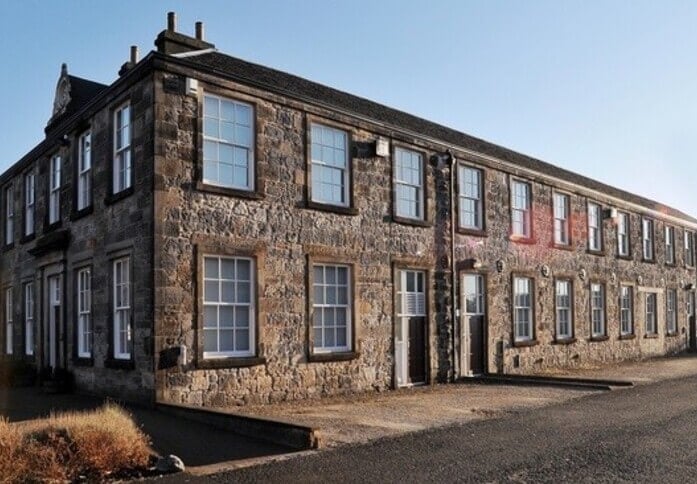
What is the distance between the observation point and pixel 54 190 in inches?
733

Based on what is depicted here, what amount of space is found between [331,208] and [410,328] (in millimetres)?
4243

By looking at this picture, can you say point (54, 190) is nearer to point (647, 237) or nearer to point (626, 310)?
point (626, 310)

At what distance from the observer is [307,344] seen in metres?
15.6

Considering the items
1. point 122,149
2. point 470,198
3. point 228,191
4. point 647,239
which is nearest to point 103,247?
point 122,149

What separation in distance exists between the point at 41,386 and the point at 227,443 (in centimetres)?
1010

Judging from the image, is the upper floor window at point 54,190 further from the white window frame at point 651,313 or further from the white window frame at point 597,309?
the white window frame at point 651,313

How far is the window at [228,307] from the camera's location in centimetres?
1405

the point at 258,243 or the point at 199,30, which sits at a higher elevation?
the point at 199,30

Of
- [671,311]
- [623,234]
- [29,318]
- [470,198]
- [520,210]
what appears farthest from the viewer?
[671,311]

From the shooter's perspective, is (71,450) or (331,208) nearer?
(71,450)

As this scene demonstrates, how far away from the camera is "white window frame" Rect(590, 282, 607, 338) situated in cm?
2662

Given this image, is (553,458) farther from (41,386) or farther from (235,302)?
(41,386)

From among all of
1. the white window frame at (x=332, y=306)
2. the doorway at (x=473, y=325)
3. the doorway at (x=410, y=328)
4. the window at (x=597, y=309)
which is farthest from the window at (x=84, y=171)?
the window at (x=597, y=309)

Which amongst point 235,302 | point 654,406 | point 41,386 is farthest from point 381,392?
point 41,386
